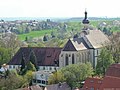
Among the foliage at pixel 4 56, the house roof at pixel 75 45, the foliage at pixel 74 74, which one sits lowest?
the foliage at pixel 4 56

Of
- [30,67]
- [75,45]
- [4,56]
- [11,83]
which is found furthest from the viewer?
[4,56]

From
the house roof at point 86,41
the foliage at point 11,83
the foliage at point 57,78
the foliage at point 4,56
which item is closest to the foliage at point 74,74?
the foliage at point 57,78

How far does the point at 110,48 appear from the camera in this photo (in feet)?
245

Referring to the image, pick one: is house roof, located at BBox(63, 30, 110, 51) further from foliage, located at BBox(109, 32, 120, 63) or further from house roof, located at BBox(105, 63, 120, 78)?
house roof, located at BBox(105, 63, 120, 78)

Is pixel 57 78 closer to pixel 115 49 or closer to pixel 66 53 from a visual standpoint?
pixel 66 53

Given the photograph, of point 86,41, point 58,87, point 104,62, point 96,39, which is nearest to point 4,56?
point 86,41

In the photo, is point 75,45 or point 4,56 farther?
point 4,56

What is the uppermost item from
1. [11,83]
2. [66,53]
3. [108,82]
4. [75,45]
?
[75,45]

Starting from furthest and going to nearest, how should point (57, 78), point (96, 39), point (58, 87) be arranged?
point (96, 39) < point (57, 78) < point (58, 87)

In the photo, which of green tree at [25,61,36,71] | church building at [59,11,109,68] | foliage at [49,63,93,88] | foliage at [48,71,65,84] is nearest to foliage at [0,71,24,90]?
foliage at [48,71,65,84]

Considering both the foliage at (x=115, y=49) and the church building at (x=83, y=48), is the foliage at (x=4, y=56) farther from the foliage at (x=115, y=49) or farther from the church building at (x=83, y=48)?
the foliage at (x=115, y=49)

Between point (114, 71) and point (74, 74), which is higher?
point (114, 71)

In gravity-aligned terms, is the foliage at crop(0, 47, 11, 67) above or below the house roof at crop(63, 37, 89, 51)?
below

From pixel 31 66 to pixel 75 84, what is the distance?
1513cm
